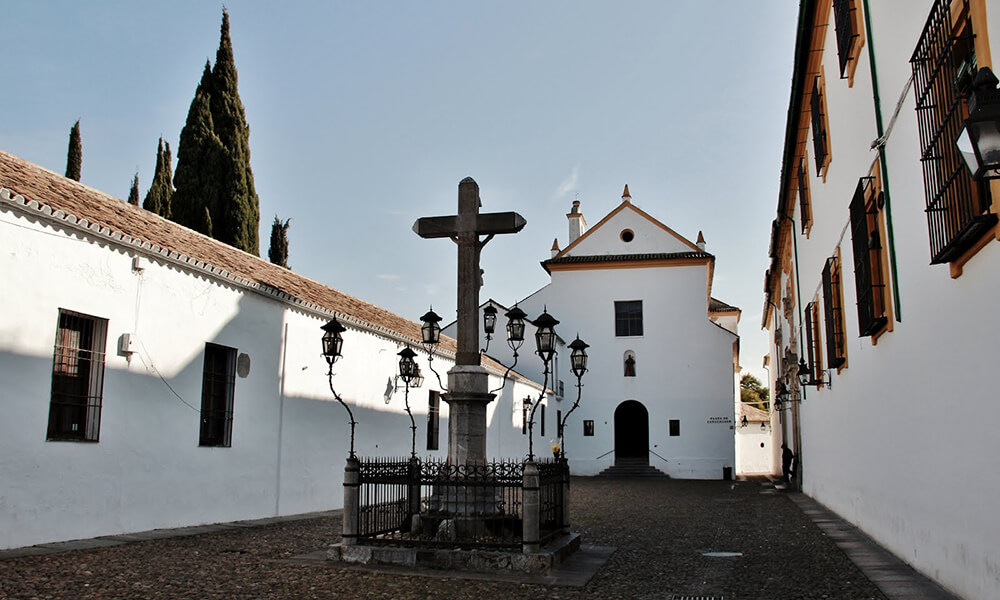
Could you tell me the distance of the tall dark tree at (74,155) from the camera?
94.8 ft

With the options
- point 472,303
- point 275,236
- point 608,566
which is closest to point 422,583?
point 608,566

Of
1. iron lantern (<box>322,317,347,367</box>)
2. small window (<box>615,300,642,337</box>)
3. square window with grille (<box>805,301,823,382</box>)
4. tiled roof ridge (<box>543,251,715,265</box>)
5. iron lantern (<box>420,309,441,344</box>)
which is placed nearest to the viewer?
iron lantern (<box>322,317,347,367</box>)

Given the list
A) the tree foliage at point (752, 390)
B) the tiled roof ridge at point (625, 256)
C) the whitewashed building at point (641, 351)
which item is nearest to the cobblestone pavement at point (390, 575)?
the whitewashed building at point (641, 351)

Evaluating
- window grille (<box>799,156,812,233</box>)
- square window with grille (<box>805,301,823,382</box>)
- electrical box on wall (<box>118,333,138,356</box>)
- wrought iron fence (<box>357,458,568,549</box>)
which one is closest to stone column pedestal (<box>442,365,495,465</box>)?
wrought iron fence (<box>357,458,568,549</box>)

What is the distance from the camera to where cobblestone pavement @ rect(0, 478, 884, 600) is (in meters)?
6.81

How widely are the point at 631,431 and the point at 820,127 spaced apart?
22.9 meters

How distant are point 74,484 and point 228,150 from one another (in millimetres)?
17986

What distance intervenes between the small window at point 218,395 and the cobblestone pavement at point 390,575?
5.13 ft

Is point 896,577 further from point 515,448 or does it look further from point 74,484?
point 515,448

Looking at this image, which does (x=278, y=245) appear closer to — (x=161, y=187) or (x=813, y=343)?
(x=161, y=187)

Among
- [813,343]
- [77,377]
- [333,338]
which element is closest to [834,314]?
[813,343]

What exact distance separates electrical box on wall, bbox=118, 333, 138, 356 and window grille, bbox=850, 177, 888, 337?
29.6 feet

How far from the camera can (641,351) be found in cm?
3259

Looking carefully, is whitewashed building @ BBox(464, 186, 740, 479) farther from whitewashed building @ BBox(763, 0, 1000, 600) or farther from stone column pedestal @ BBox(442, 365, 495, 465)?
stone column pedestal @ BBox(442, 365, 495, 465)
